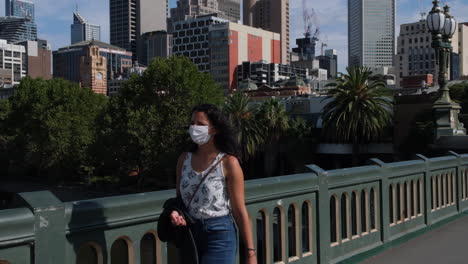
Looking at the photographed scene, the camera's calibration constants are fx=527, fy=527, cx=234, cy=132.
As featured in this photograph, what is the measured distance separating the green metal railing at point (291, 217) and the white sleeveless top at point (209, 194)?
54 cm

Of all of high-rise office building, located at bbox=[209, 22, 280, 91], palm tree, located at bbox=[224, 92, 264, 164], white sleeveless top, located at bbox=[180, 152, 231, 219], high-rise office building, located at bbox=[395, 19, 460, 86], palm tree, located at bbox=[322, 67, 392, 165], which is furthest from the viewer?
high-rise office building, located at bbox=[395, 19, 460, 86]

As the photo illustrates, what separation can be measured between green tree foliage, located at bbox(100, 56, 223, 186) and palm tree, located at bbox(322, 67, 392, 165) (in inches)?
438

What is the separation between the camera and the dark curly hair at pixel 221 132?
11.9 ft

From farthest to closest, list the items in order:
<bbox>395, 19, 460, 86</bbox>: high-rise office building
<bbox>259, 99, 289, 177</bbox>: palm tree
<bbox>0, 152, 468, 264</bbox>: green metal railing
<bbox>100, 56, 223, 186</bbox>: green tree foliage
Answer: <bbox>395, 19, 460, 86</bbox>: high-rise office building < <bbox>259, 99, 289, 177</bbox>: palm tree < <bbox>100, 56, 223, 186</bbox>: green tree foliage < <bbox>0, 152, 468, 264</bbox>: green metal railing

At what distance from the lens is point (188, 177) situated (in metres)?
3.63

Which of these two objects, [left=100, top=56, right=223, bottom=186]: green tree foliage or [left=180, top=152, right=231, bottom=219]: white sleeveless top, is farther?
[left=100, top=56, right=223, bottom=186]: green tree foliage

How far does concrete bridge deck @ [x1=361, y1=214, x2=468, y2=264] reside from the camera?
6.57 metres

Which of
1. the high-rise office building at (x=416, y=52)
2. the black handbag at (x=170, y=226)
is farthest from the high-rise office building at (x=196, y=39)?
the black handbag at (x=170, y=226)

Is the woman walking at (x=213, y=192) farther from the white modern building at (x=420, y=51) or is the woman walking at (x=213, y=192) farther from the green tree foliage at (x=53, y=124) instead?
the white modern building at (x=420, y=51)

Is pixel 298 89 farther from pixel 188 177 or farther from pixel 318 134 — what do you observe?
pixel 188 177

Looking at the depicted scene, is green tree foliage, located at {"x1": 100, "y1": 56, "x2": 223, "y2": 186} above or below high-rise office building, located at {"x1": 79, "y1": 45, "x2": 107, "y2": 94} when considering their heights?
below

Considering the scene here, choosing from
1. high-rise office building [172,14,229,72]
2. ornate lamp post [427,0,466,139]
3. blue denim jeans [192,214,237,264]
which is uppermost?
high-rise office building [172,14,229,72]

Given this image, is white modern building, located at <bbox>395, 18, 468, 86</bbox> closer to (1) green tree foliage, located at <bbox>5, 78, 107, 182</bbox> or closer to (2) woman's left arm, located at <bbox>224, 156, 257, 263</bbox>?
(1) green tree foliage, located at <bbox>5, 78, 107, 182</bbox>

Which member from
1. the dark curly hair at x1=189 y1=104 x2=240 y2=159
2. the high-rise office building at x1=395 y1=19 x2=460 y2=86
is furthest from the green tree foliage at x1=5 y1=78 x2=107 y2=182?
the high-rise office building at x1=395 y1=19 x2=460 y2=86
